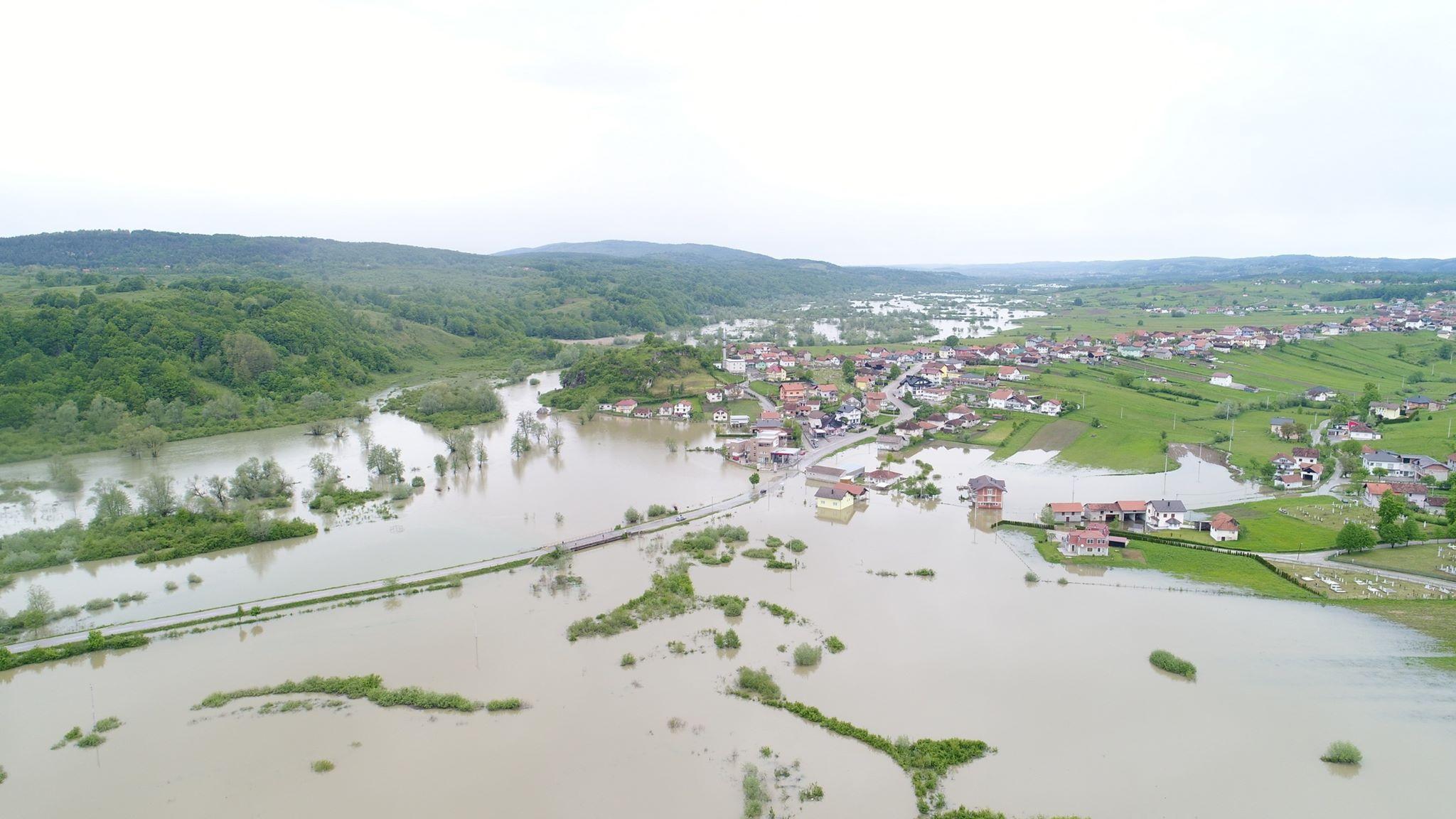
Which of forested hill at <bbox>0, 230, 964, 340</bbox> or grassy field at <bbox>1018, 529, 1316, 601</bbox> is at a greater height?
forested hill at <bbox>0, 230, 964, 340</bbox>

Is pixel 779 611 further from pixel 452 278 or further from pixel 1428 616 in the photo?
pixel 452 278

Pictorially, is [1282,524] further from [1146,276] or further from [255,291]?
[1146,276]

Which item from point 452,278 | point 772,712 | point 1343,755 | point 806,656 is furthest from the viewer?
point 452,278

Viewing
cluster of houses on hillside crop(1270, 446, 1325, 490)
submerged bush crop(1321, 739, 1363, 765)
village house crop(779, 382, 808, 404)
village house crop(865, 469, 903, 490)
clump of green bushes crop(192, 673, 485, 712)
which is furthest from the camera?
village house crop(779, 382, 808, 404)

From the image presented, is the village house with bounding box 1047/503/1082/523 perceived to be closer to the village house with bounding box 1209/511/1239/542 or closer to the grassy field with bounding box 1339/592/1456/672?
the village house with bounding box 1209/511/1239/542

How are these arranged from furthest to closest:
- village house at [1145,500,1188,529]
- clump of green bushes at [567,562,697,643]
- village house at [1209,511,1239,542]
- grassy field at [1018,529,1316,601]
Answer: village house at [1145,500,1188,529] → village house at [1209,511,1239,542] → grassy field at [1018,529,1316,601] → clump of green bushes at [567,562,697,643]

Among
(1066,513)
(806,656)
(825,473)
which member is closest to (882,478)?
(825,473)

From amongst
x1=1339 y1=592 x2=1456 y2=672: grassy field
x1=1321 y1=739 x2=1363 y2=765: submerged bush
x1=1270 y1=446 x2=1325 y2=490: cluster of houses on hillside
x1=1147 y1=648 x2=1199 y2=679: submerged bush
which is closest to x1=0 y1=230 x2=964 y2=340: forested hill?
x1=1270 y1=446 x2=1325 y2=490: cluster of houses on hillside
